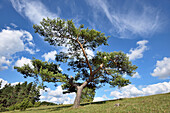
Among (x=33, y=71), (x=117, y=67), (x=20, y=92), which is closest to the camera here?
(x=33, y=71)

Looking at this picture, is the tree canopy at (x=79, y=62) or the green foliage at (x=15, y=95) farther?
the green foliage at (x=15, y=95)

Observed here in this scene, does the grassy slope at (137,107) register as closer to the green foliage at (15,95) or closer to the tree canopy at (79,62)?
the tree canopy at (79,62)

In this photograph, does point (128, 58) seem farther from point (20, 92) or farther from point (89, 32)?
point (20, 92)

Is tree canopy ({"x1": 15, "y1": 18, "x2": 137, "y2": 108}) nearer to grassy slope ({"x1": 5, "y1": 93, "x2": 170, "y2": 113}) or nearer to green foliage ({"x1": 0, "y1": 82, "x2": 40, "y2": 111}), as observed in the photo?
grassy slope ({"x1": 5, "y1": 93, "x2": 170, "y2": 113})

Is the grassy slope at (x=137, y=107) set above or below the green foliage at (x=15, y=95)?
below

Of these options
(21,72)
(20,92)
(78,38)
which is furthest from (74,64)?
(20,92)

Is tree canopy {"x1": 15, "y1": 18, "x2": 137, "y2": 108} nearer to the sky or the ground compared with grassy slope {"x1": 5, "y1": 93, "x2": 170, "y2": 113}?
nearer to the sky

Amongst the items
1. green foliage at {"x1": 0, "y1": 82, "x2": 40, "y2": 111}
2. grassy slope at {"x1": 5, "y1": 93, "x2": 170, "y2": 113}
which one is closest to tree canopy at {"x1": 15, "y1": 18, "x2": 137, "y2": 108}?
grassy slope at {"x1": 5, "y1": 93, "x2": 170, "y2": 113}

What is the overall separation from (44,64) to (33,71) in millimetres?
2062

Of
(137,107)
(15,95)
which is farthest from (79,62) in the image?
(15,95)

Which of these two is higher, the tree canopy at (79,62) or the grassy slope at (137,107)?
the tree canopy at (79,62)

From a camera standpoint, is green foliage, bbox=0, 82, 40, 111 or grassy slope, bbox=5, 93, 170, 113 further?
green foliage, bbox=0, 82, 40, 111

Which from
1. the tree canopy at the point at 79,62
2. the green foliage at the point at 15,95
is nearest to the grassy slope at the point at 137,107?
the tree canopy at the point at 79,62

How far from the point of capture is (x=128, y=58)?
68.0ft
